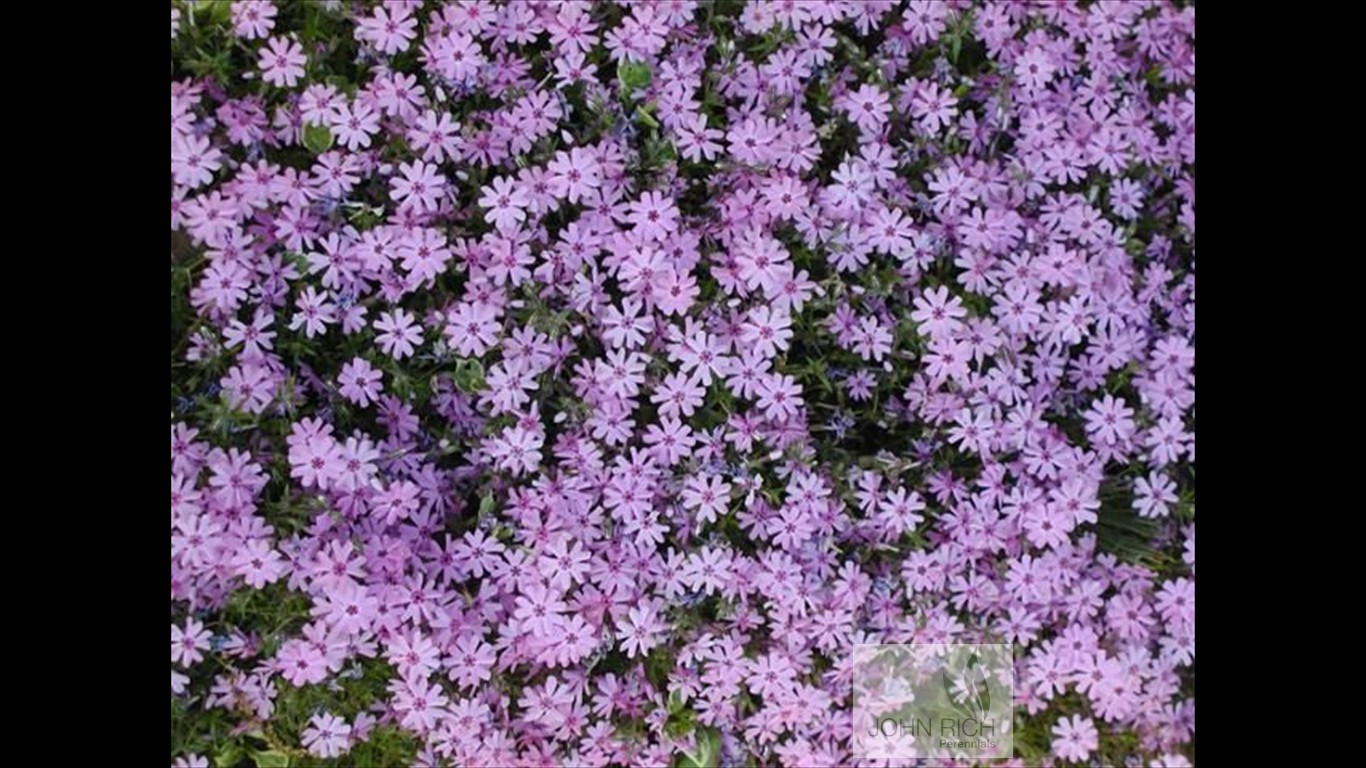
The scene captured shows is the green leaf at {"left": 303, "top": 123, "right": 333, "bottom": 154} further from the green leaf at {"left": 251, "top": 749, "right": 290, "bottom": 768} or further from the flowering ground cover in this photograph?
the green leaf at {"left": 251, "top": 749, "right": 290, "bottom": 768}

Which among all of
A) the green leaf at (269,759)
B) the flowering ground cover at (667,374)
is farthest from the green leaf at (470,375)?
the green leaf at (269,759)

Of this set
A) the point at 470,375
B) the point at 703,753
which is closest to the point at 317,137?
the point at 470,375

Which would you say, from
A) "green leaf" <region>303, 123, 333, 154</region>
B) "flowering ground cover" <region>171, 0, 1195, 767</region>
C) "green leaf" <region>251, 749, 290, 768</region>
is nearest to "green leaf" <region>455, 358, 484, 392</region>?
"flowering ground cover" <region>171, 0, 1195, 767</region>

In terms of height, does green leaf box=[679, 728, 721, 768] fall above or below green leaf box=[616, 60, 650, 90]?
below

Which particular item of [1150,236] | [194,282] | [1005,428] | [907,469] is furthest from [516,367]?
[1150,236]
